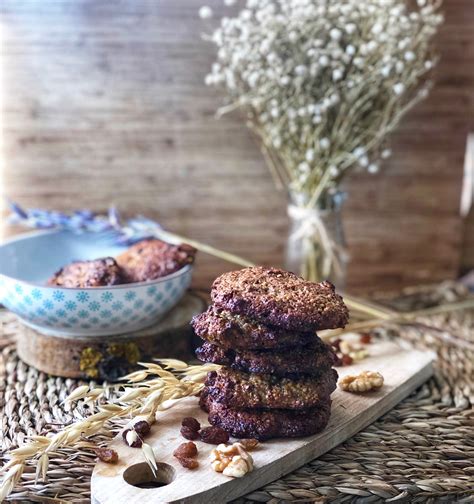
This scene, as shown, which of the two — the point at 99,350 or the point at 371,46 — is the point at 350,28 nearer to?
the point at 371,46

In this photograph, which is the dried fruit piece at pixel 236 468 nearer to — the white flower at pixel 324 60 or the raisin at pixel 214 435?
the raisin at pixel 214 435

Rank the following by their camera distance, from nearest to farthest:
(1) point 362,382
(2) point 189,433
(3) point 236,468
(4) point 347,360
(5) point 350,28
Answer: (3) point 236,468 → (2) point 189,433 → (1) point 362,382 → (4) point 347,360 → (5) point 350,28

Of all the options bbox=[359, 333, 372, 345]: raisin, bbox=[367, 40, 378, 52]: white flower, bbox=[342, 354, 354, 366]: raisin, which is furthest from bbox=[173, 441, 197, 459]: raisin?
bbox=[367, 40, 378, 52]: white flower

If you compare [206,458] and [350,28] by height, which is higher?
[350,28]

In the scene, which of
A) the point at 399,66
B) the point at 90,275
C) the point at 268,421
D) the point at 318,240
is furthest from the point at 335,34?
the point at 268,421

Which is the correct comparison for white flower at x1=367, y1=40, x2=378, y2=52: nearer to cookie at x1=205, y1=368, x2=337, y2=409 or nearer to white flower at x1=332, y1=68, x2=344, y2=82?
white flower at x1=332, y1=68, x2=344, y2=82

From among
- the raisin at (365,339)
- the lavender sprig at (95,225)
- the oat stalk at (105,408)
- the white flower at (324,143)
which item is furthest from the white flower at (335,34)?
the oat stalk at (105,408)

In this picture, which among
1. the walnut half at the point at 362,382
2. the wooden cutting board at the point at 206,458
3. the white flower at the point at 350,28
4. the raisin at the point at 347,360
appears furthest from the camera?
the white flower at the point at 350,28
